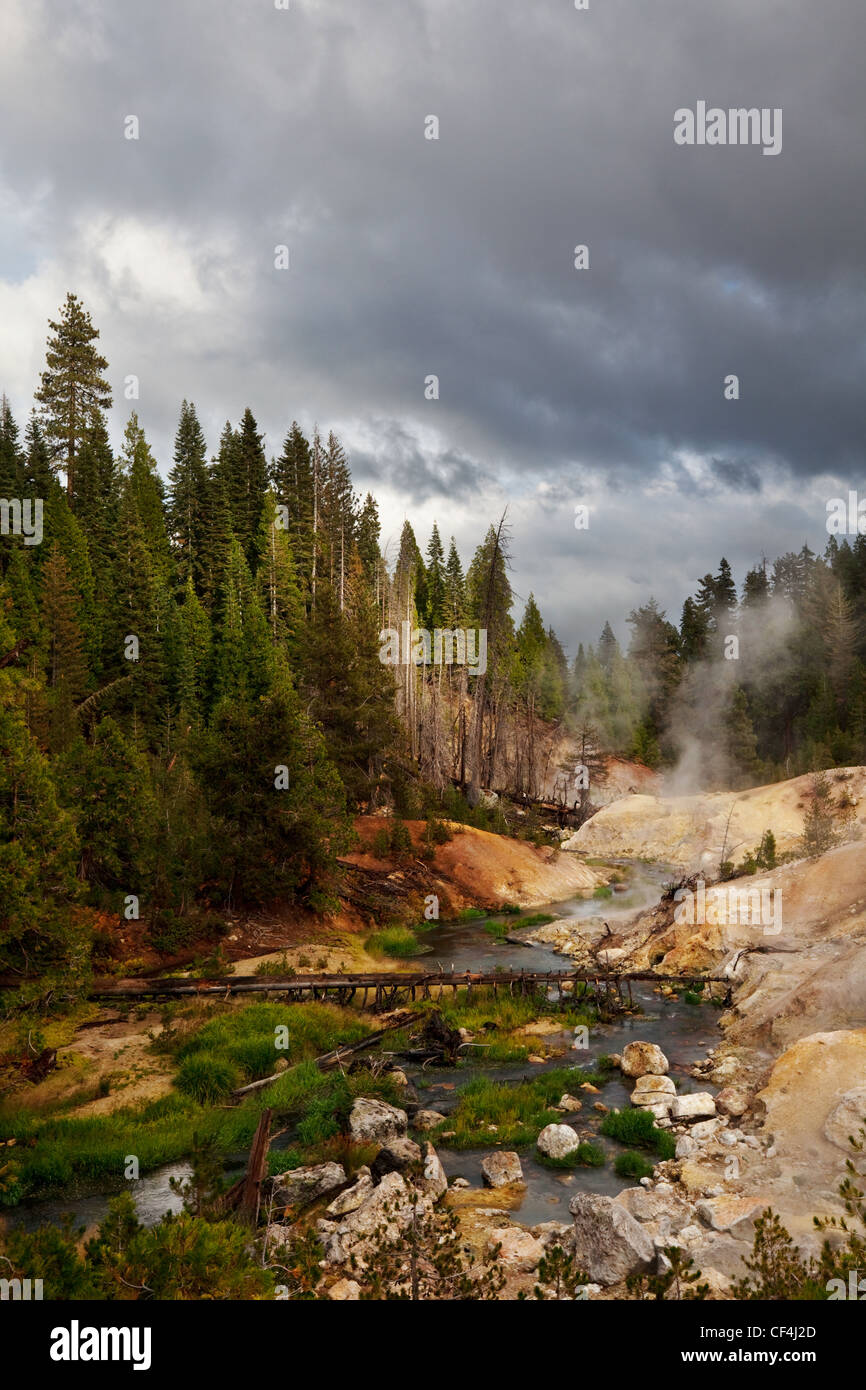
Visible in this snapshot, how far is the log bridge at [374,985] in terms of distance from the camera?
2100 centimetres

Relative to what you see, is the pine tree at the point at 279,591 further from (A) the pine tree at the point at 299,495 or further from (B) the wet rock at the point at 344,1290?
(B) the wet rock at the point at 344,1290

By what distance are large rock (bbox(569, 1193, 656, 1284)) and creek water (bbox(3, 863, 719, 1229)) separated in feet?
6.15

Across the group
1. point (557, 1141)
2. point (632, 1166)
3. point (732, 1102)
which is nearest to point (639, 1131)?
point (632, 1166)

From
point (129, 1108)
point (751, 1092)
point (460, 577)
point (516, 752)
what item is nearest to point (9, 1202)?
point (129, 1108)

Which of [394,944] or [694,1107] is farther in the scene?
[394,944]

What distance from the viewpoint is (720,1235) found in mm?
9727

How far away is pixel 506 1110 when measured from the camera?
49.7 ft

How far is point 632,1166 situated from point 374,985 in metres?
11.4

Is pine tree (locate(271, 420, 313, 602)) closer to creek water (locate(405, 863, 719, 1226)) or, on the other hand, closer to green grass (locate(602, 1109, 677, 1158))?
creek water (locate(405, 863, 719, 1226))

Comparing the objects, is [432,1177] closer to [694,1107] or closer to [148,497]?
[694,1107]

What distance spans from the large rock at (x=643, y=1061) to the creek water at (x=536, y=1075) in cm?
29

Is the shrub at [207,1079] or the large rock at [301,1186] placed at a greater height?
the large rock at [301,1186]

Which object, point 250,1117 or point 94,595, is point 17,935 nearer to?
point 250,1117

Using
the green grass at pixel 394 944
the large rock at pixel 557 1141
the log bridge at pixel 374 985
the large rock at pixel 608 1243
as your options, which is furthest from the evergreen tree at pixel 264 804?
the large rock at pixel 608 1243
